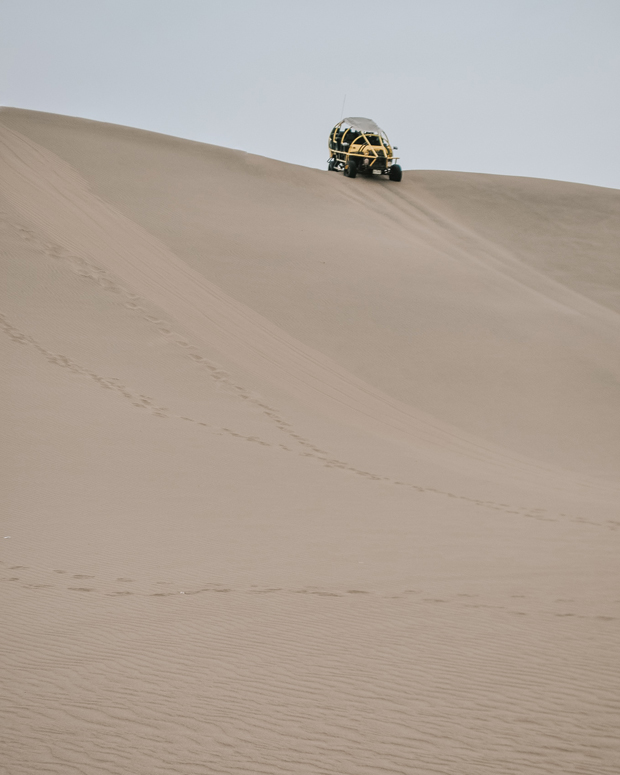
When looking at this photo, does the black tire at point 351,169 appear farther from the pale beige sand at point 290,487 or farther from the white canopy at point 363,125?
the pale beige sand at point 290,487

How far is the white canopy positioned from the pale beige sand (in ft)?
16.4

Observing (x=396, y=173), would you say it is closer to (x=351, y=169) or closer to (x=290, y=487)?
(x=351, y=169)

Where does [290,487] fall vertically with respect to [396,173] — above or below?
below

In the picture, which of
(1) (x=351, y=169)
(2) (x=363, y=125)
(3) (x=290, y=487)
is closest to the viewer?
(3) (x=290, y=487)

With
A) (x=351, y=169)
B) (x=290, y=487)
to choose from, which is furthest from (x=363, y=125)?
(x=290, y=487)

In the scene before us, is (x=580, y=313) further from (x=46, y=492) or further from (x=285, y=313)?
(x=46, y=492)

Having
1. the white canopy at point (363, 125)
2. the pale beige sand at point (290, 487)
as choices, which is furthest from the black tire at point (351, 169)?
the pale beige sand at point (290, 487)

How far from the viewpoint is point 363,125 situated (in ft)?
87.9

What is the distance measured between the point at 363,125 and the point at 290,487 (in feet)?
70.8


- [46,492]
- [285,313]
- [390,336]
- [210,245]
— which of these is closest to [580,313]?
[390,336]

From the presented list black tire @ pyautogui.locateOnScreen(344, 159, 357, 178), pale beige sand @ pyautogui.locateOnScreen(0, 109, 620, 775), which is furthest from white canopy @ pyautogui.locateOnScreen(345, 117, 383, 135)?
pale beige sand @ pyautogui.locateOnScreen(0, 109, 620, 775)

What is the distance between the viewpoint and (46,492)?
25.0 ft

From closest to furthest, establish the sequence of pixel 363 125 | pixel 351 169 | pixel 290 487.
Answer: pixel 290 487 → pixel 363 125 → pixel 351 169

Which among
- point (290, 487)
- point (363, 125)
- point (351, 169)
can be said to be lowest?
point (290, 487)
